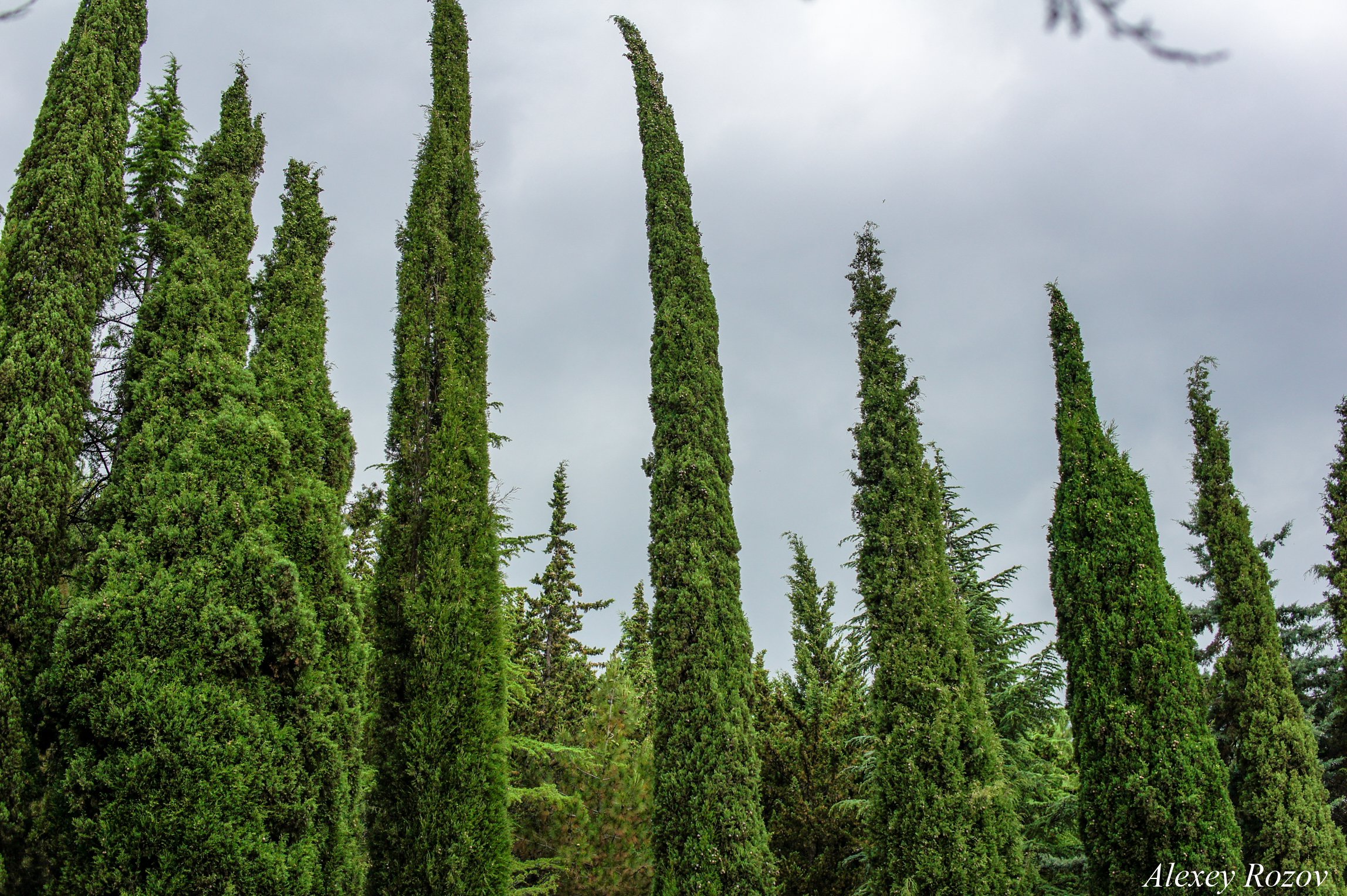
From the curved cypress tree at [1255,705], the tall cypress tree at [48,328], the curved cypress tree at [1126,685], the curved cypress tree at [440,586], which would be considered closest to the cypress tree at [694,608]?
the curved cypress tree at [440,586]

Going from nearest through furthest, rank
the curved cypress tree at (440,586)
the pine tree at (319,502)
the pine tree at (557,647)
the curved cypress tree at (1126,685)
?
1. the pine tree at (319,502)
2. the curved cypress tree at (440,586)
3. the curved cypress tree at (1126,685)
4. the pine tree at (557,647)

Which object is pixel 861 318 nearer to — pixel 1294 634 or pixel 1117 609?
pixel 1117 609

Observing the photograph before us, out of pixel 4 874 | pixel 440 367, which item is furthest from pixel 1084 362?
pixel 4 874

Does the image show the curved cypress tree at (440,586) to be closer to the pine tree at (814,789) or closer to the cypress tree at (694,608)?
the cypress tree at (694,608)

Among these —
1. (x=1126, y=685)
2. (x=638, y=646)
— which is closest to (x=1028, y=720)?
(x=1126, y=685)

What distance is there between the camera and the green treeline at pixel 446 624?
238 inches

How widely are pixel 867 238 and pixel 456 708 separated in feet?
34.5

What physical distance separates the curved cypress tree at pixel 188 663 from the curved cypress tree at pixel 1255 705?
13.3 m

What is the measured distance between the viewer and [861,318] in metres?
13.0

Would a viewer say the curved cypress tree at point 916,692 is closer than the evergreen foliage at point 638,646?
Yes

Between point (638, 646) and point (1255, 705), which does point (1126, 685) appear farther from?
point (638, 646)

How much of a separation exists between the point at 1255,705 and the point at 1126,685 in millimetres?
5099

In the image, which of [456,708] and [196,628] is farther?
[456,708]

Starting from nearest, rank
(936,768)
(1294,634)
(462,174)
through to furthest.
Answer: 1. (936,768)
2. (462,174)
3. (1294,634)
